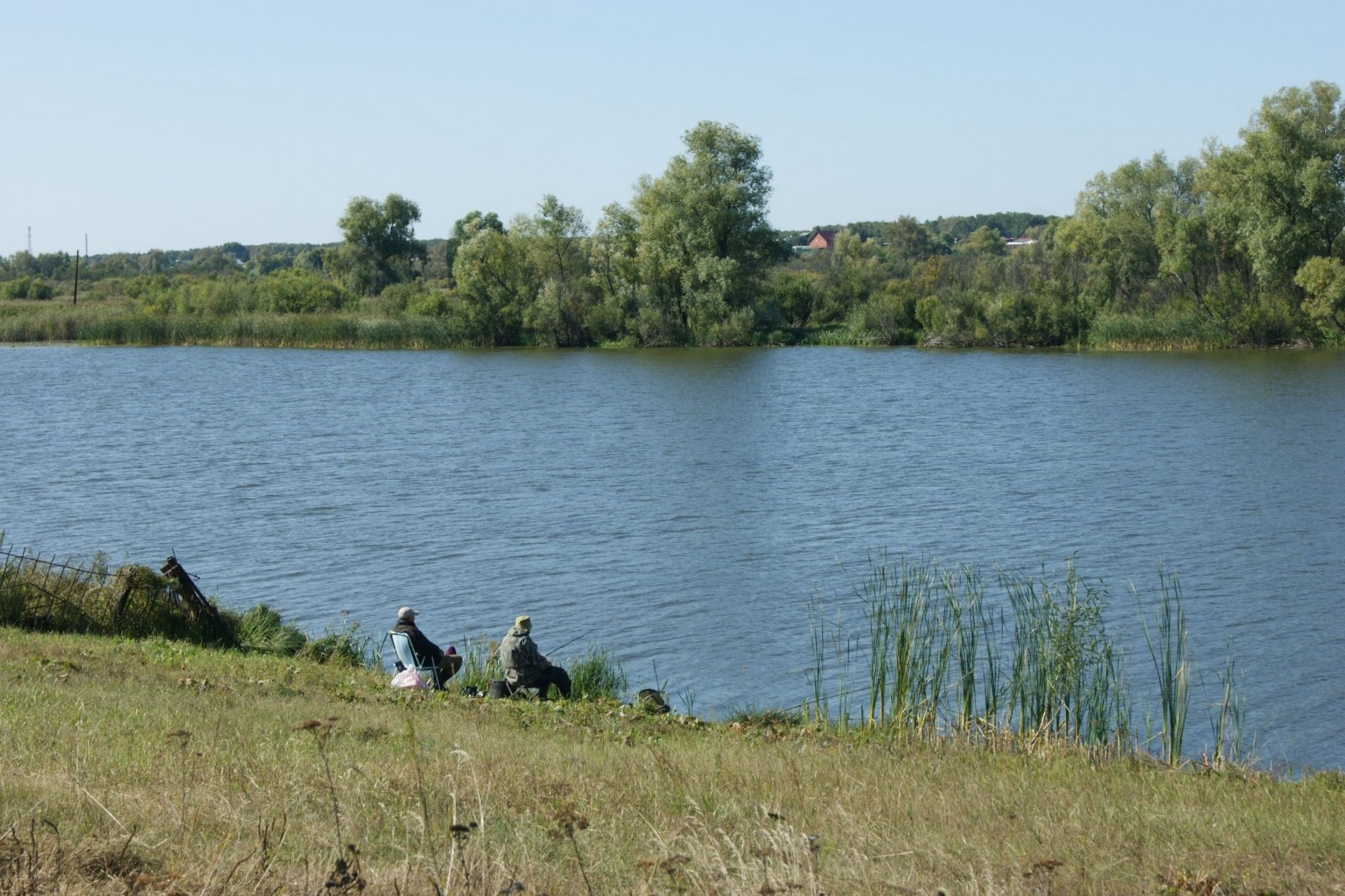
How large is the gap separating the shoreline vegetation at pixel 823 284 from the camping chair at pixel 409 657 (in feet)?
187

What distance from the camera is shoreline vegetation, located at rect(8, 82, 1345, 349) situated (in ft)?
196

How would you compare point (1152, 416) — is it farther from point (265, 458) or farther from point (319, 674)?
point (319, 674)

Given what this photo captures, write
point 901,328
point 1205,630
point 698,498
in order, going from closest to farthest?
point 1205,630, point 698,498, point 901,328

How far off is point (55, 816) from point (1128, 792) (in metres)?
6.45

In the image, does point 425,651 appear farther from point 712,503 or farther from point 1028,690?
point 712,503

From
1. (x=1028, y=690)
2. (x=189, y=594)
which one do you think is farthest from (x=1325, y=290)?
(x=189, y=594)

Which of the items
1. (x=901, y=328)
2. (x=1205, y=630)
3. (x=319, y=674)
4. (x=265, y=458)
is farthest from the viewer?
(x=901, y=328)

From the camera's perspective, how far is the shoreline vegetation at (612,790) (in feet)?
16.7

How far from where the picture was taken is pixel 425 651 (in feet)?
41.8

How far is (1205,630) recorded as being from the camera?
15.4m

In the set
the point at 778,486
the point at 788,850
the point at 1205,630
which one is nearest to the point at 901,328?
the point at 778,486

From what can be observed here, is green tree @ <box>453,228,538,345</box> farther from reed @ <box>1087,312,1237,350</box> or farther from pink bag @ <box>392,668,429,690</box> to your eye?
pink bag @ <box>392,668,429,690</box>

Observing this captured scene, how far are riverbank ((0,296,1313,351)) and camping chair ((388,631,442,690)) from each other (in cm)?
6172

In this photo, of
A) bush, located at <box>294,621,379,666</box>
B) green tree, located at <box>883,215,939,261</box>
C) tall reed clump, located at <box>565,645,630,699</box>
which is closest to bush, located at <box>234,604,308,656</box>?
bush, located at <box>294,621,379,666</box>
